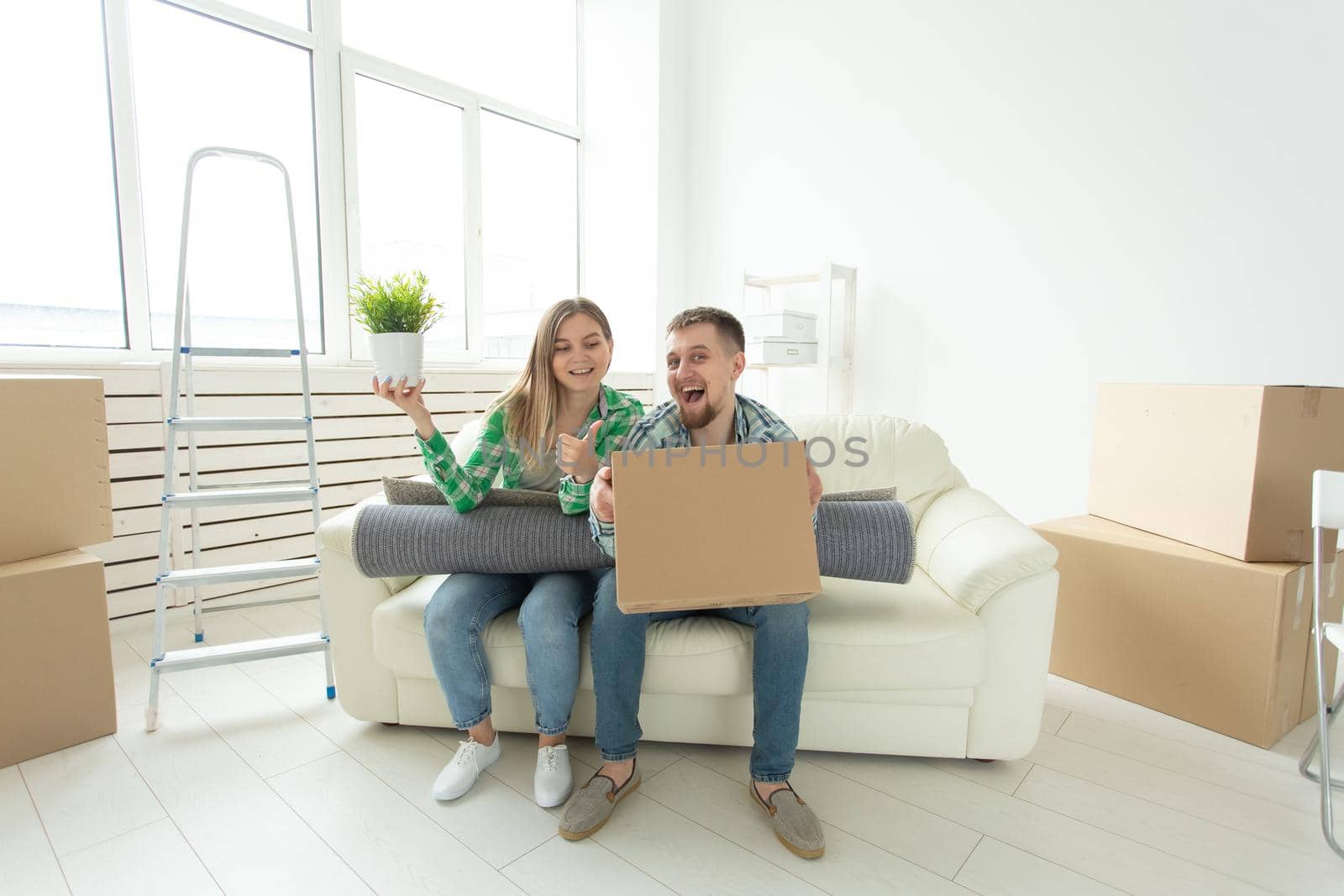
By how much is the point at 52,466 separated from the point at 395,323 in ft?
3.09

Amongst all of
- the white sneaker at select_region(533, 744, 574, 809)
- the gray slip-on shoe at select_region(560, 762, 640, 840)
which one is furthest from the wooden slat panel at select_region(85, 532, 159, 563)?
the gray slip-on shoe at select_region(560, 762, 640, 840)

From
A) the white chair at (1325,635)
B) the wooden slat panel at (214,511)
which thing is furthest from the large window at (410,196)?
the white chair at (1325,635)

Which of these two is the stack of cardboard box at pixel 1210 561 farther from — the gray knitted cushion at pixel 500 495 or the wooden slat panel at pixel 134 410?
the wooden slat panel at pixel 134 410

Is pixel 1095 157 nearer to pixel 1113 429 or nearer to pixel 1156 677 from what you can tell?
pixel 1113 429

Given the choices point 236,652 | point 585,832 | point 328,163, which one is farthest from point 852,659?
point 328,163

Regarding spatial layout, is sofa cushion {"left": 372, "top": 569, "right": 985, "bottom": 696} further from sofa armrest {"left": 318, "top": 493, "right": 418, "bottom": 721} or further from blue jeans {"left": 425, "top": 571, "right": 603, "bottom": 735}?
sofa armrest {"left": 318, "top": 493, "right": 418, "bottom": 721}

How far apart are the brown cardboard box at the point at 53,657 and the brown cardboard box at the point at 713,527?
1281mm

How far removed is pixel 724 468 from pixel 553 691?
60 centimetres

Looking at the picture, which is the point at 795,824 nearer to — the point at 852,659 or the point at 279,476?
the point at 852,659

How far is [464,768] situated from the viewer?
1430 millimetres

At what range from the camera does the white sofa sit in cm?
142

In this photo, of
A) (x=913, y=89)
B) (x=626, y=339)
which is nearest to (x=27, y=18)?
(x=626, y=339)

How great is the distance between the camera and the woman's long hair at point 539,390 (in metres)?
1.52

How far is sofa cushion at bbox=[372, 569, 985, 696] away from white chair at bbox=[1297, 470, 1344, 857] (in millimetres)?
594
